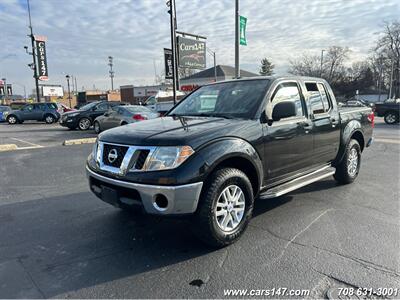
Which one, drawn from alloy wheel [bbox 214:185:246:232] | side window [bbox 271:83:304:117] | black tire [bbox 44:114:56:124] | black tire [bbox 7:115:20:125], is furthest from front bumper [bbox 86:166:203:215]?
black tire [bbox 7:115:20:125]

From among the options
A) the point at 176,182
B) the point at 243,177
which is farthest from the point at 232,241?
the point at 176,182

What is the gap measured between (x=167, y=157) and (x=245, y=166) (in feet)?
3.50

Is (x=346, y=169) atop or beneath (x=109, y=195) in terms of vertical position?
beneath

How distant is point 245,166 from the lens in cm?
389

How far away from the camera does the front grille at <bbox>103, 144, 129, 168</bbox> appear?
11.5 feet

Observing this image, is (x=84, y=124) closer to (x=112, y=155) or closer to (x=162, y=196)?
(x=112, y=155)

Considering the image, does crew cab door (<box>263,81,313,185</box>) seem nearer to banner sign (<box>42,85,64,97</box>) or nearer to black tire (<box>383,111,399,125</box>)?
A: black tire (<box>383,111,399,125</box>)

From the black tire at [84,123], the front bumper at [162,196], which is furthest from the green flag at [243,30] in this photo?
the front bumper at [162,196]

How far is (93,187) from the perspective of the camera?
3900 millimetres

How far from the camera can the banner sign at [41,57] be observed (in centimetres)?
3722

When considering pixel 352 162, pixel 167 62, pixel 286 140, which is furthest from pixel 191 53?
pixel 286 140

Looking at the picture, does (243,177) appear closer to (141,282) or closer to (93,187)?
(141,282)

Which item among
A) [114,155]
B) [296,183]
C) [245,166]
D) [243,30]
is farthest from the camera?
[243,30]

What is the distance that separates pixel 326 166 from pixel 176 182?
3147 mm
